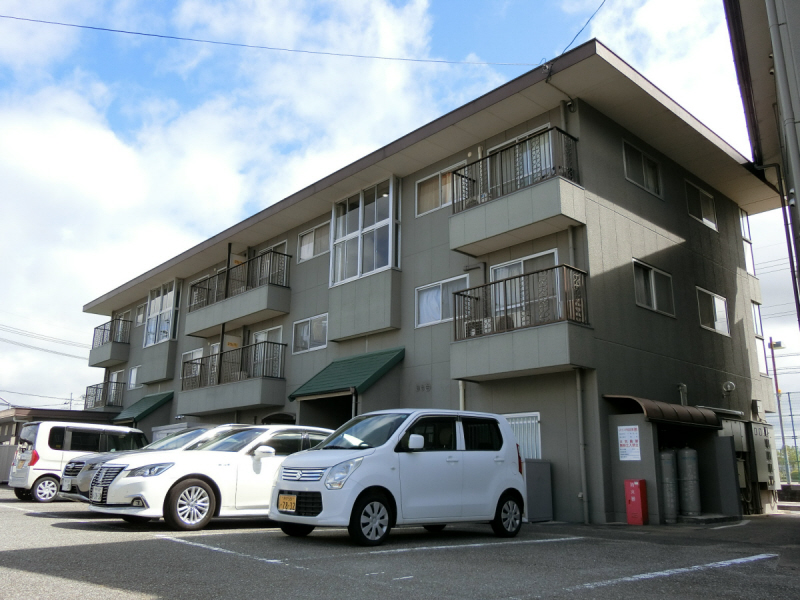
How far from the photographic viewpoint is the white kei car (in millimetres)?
8258

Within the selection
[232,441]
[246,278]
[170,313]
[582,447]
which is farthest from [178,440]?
[170,313]

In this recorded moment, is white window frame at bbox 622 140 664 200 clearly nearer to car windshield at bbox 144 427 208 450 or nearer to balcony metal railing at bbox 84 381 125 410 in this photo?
car windshield at bbox 144 427 208 450

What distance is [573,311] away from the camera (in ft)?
45.5

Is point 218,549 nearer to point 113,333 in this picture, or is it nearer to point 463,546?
point 463,546

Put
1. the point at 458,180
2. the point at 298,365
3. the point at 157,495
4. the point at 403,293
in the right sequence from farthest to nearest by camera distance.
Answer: the point at 298,365 < the point at 403,293 < the point at 458,180 < the point at 157,495

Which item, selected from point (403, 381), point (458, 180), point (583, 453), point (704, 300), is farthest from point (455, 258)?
Answer: point (704, 300)

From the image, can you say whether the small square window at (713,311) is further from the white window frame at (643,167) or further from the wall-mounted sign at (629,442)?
the wall-mounted sign at (629,442)

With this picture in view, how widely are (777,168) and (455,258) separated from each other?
9.16m

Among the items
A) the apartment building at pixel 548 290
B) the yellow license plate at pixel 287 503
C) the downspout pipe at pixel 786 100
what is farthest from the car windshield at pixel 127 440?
the downspout pipe at pixel 786 100

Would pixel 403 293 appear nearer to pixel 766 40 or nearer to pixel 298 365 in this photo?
pixel 298 365

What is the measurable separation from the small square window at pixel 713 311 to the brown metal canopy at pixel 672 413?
4093 mm

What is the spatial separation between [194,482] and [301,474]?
7.30 ft

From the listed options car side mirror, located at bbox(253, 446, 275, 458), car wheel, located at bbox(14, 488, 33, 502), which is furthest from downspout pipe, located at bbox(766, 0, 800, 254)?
car wheel, located at bbox(14, 488, 33, 502)

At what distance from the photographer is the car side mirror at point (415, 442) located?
871 cm
